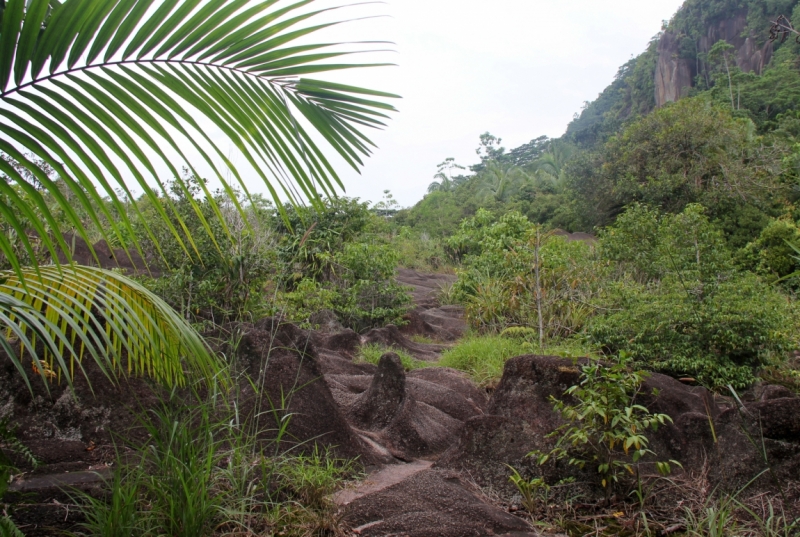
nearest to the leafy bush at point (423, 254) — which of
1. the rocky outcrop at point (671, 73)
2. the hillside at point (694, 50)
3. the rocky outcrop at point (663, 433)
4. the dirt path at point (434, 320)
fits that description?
the dirt path at point (434, 320)

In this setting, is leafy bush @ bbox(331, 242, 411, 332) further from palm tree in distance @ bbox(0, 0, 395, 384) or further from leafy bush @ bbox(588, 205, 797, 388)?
palm tree in distance @ bbox(0, 0, 395, 384)

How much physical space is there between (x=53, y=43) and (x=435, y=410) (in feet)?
13.7

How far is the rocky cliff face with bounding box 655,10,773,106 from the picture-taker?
154ft

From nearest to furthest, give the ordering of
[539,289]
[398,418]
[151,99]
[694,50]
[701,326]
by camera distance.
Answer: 1. [151,99]
2. [398,418]
3. [701,326]
4. [539,289]
5. [694,50]

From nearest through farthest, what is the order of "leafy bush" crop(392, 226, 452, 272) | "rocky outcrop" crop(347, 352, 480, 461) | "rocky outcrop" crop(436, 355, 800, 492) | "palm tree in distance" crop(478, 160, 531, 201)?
"rocky outcrop" crop(436, 355, 800, 492), "rocky outcrop" crop(347, 352, 480, 461), "leafy bush" crop(392, 226, 452, 272), "palm tree in distance" crop(478, 160, 531, 201)

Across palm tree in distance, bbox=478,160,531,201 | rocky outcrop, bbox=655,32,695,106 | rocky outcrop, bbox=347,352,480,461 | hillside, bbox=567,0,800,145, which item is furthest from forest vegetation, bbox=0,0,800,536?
rocky outcrop, bbox=655,32,695,106

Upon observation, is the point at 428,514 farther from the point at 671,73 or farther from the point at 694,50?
the point at 694,50

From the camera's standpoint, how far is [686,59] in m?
50.1

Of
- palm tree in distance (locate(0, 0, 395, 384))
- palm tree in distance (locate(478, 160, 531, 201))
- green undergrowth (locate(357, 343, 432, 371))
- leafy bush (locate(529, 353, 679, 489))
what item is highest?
palm tree in distance (locate(478, 160, 531, 201))

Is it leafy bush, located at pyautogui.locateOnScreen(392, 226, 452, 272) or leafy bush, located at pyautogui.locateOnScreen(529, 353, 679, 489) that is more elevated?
leafy bush, located at pyautogui.locateOnScreen(392, 226, 452, 272)

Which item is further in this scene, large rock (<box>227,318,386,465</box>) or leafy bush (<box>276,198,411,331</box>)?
leafy bush (<box>276,198,411,331</box>)

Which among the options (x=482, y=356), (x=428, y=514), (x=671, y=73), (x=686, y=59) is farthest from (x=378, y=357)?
(x=686, y=59)

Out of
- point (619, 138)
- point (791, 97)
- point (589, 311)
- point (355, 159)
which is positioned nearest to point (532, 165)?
point (791, 97)

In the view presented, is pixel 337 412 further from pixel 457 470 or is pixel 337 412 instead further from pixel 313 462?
pixel 457 470
